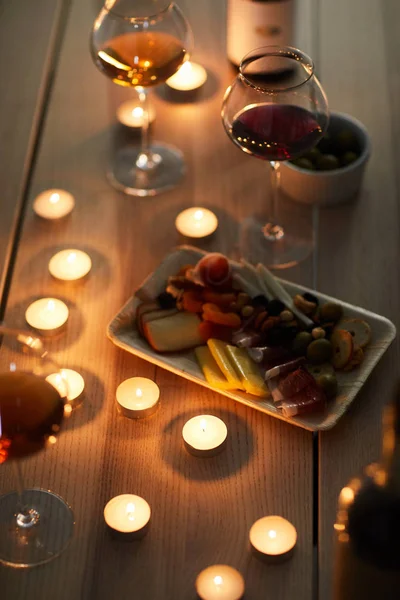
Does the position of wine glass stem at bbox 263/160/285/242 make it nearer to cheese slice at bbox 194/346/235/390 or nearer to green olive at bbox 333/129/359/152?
green olive at bbox 333/129/359/152

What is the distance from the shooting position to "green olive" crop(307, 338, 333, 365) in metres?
1.26

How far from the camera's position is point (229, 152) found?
165 cm

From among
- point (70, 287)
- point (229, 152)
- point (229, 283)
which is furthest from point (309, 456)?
point (229, 152)

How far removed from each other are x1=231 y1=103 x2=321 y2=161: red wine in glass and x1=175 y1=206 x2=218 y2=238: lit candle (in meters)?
0.19

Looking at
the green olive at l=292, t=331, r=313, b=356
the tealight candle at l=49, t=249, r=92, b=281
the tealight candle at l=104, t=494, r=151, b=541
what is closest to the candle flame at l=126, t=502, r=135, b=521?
the tealight candle at l=104, t=494, r=151, b=541

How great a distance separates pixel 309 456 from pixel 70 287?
481 mm

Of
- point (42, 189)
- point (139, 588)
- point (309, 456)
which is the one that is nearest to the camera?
point (139, 588)

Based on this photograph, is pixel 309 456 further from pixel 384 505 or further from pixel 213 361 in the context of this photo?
pixel 384 505

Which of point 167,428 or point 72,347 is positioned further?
point 72,347

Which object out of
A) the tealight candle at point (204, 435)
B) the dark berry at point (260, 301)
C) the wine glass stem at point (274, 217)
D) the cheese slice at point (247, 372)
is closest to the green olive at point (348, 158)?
the wine glass stem at point (274, 217)

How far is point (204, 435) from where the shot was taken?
1199 mm

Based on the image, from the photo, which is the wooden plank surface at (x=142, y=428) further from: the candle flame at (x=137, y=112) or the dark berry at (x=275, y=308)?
the dark berry at (x=275, y=308)

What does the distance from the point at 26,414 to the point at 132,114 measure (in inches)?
33.2

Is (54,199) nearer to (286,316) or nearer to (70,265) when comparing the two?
(70,265)
